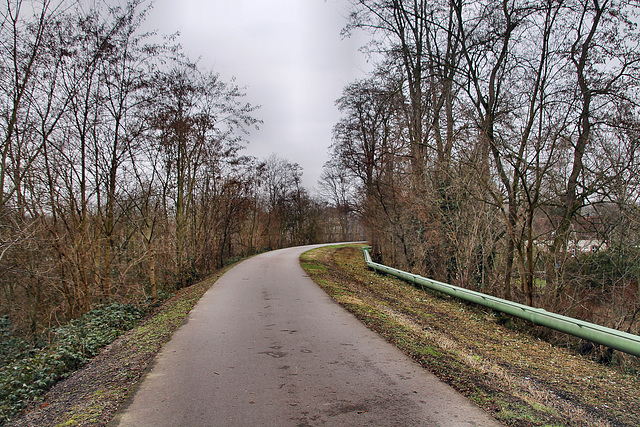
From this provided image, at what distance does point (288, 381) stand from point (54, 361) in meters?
3.74

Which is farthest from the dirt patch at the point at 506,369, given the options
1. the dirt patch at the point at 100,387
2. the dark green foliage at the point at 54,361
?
the dark green foliage at the point at 54,361

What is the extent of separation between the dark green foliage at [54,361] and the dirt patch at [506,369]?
15.5ft

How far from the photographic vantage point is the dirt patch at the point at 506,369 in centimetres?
372

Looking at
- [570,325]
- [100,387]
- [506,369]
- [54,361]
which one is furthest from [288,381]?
[570,325]

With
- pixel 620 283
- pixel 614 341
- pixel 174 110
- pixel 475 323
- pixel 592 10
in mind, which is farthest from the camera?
pixel 174 110

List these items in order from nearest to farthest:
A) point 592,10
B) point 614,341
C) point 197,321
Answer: point 614,341, point 197,321, point 592,10

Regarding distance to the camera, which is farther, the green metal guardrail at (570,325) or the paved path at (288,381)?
the green metal guardrail at (570,325)

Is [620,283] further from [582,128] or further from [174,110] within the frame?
[174,110]

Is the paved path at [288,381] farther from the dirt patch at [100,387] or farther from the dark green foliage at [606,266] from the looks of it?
the dark green foliage at [606,266]

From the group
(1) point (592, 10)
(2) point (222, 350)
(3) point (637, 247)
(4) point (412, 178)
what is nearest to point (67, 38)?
(2) point (222, 350)

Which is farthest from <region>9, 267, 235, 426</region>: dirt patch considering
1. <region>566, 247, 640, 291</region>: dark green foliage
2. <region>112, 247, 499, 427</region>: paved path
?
<region>566, 247, 640, 291</region>: dark green foliage

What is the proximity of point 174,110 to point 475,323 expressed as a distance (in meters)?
13.2

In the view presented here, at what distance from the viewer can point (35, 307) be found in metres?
13.7

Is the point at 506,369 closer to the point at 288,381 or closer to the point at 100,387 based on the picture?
the point at 288,381
